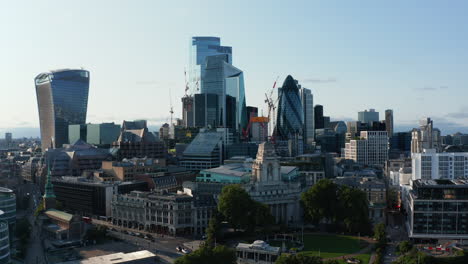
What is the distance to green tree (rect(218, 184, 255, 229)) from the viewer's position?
109312 mm

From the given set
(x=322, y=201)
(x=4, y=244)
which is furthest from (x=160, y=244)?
(x=322, y=201)

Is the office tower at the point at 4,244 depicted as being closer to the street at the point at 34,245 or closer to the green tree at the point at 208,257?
the street at the point at 34,245

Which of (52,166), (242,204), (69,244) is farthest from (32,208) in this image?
(242,204)

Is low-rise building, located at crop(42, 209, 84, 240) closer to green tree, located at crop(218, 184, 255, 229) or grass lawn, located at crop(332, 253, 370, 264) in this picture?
green tree, located at crop(218, 184, 255, 229)

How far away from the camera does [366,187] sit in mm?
144750

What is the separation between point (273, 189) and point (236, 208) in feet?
77.7

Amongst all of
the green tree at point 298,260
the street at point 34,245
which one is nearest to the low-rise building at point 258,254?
the green tree at point 298,260

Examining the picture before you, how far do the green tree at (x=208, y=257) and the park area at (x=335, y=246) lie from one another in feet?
68.0

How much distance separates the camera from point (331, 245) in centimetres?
10362

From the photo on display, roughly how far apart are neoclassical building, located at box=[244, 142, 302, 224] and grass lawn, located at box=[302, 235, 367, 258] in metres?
18.8

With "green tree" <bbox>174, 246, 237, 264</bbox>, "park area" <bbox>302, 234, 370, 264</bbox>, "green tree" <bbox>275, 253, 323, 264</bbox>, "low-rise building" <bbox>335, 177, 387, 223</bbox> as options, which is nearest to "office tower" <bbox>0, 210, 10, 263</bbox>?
"green tree" <bbox>174, 246, 237, 264</bbox>

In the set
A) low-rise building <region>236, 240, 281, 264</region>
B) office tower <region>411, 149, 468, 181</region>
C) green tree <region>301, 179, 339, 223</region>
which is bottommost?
low-rise building <region>236, 240, 281, 264</region>

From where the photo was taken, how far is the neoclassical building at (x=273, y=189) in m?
129

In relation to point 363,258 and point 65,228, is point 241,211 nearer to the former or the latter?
point 363,258
